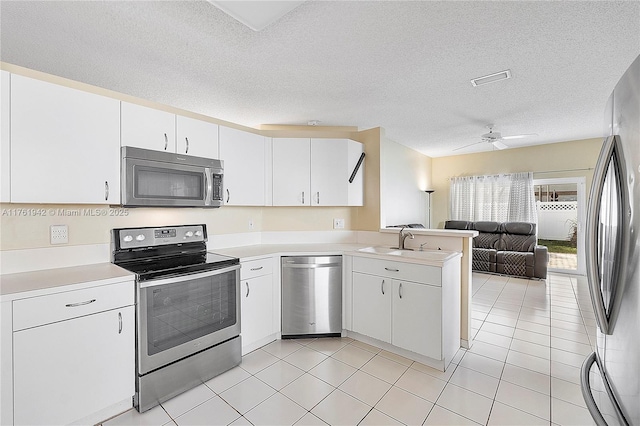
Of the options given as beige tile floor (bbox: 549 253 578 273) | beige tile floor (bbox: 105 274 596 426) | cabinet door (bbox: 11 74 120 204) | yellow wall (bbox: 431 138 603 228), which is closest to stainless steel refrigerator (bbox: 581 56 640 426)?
beige tile floor (bbox: 105 274 596 426)

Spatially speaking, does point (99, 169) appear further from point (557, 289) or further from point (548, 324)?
point (557, 289)

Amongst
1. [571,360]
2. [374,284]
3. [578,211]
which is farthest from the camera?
[578,211]

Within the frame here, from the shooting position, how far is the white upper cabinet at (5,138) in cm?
172

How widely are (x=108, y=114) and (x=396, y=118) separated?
10.3 ft

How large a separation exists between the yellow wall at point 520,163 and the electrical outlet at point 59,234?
697 centimetres

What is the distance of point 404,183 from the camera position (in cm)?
603

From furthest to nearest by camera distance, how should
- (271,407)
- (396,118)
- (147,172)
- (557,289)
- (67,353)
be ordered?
(557,289), (396,118), (147,172), (271,407), (67,353)

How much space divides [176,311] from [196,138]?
150 cm

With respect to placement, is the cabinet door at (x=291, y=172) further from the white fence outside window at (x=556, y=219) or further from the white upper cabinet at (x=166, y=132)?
the white fence outside window at (x=556, y=219)

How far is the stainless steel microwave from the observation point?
221cm

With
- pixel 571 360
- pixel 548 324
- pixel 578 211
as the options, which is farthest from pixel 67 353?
pixel 578 211

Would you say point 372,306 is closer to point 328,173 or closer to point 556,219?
point 328,173

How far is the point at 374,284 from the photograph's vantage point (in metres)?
2.77

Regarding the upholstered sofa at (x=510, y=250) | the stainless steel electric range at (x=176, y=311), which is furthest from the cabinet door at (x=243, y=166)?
the upholstered sofa at (x=510, y=250)
